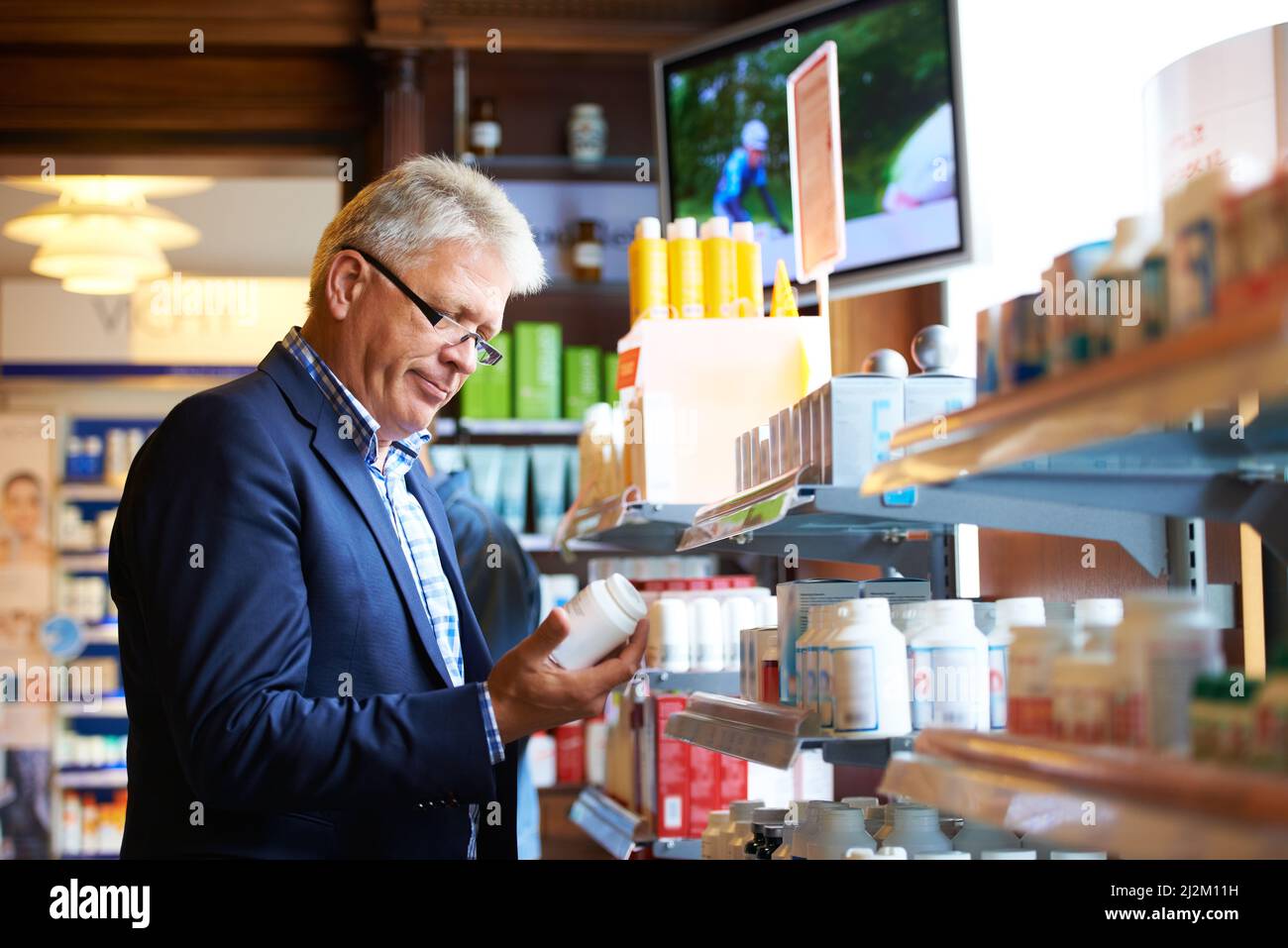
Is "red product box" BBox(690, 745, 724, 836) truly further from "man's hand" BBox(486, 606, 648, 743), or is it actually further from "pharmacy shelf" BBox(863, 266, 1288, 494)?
"pharmacy shelf" BBox(863, 266, 1288, 494)

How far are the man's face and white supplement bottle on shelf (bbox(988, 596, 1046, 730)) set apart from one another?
0.87m

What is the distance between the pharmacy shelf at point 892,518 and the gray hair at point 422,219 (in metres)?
0.56

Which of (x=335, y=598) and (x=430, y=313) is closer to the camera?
(x=335, y=598)

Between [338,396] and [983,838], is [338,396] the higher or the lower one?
the higher one

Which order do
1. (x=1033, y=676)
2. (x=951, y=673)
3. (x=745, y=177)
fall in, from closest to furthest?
1. (x=1033, y=676)
2. (x=951, y=673)
3. (x=745, y=177)

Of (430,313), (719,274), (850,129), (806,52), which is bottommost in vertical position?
(430,313)

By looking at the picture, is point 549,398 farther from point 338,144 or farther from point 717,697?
point 717,697

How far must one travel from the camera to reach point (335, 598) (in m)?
1.98

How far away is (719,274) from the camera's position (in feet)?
10.0

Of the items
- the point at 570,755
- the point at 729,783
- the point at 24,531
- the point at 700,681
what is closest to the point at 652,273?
the point at 700,681

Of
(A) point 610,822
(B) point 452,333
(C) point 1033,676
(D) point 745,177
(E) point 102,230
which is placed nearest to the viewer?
(C) point 1033,676

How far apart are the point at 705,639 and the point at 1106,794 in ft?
6.41

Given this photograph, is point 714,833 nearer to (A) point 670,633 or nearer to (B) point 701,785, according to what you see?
(A) point 670,633

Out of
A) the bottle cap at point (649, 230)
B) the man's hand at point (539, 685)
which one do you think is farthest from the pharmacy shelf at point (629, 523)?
the man's hand at point (539, 685)
